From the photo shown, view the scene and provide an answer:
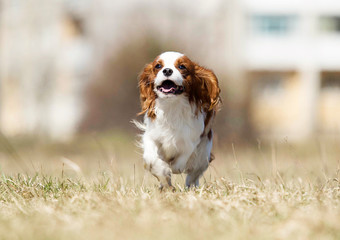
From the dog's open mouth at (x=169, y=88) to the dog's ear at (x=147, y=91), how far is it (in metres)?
0.16

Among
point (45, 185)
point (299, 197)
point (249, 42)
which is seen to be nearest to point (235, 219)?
point (299, 197)

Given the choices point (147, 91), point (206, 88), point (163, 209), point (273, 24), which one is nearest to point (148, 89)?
point (147, 91)

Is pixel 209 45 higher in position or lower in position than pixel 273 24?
lower

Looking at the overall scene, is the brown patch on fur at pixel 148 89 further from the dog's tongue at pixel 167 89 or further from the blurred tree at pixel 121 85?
the blurred tree at pixel 121 85

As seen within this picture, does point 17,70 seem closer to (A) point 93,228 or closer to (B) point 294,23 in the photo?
(B) point 294,23

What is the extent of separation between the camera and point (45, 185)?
12.9ft

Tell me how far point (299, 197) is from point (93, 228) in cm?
134

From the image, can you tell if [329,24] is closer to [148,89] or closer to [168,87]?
[148,89]

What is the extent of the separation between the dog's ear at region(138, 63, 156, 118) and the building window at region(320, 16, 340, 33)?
18.9 m

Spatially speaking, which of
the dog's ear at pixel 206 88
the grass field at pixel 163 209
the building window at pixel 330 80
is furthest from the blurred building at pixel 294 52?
the grass field at pixel 163 209

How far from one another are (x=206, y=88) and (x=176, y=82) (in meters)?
0.43

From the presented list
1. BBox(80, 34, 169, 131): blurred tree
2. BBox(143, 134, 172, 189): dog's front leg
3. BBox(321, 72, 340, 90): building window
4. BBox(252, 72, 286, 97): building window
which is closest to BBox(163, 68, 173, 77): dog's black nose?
BBox(143, 134, 172, 189): dog's front leg

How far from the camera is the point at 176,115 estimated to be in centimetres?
441

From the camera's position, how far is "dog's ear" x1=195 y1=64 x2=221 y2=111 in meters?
4.45
